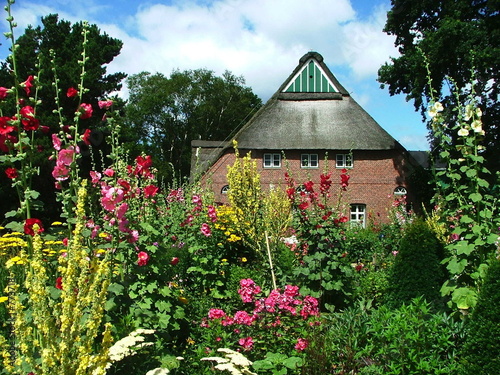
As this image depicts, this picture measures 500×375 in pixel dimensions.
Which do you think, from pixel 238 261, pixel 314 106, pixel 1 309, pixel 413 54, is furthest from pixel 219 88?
pixel 1 309

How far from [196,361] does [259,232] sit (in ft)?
10.6

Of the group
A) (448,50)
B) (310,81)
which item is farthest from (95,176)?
(310,81)

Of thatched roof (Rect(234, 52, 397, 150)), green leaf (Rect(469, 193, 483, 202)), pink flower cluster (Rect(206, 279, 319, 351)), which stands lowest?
pink flower cluster (Rect(206, 279, 319, 351))

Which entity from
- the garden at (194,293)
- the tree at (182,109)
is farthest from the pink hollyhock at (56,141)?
the tree at (182,109)

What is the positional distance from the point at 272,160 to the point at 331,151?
3025 mm

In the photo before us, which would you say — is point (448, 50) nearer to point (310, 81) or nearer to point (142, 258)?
point (310, 81)

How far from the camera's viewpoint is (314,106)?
26.2m

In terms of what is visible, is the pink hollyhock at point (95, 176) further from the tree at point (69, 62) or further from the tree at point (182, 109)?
the tree at point (182, 109)

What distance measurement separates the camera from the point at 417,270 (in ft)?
Result: 17.3

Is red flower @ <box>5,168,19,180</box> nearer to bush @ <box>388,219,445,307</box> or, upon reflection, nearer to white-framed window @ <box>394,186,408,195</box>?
bush @ <box>388,219,445,307</box>

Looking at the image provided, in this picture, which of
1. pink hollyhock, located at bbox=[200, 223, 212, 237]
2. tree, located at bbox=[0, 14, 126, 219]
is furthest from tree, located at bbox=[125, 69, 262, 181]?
pink hollyhock, located at bbox=[200, 223, 212, 237]

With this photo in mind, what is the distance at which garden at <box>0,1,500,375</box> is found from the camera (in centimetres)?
242

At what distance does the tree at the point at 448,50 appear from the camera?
1734cm

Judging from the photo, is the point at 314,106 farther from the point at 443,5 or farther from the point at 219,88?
the point at 219,88
